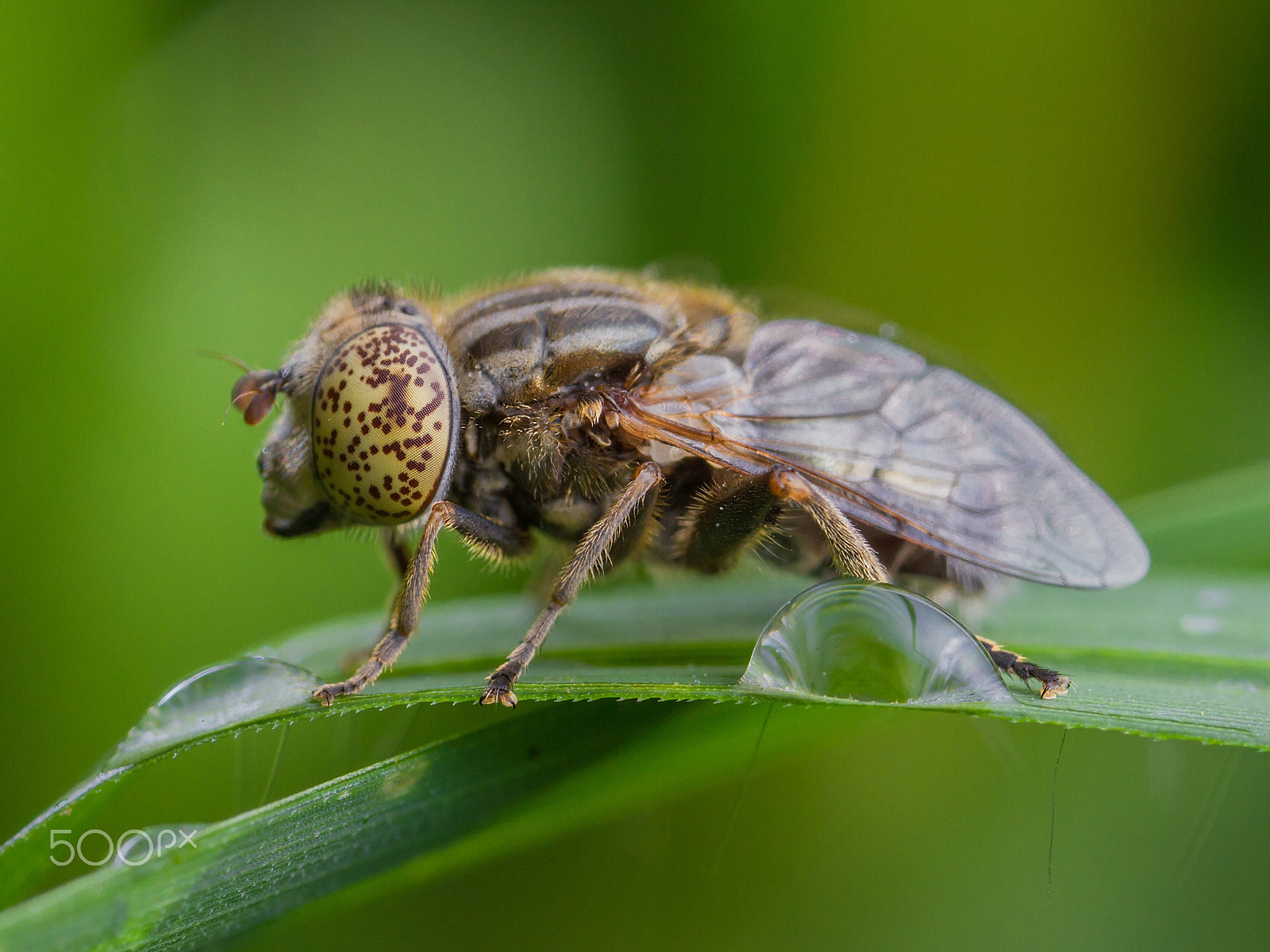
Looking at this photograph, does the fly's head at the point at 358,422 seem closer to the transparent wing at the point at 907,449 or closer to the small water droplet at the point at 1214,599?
the transparent wing at the point at 907,449

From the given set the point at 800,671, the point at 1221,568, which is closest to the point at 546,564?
the point at 800,671

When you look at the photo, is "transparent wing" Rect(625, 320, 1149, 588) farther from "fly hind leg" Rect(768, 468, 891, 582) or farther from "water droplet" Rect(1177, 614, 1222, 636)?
"water droplet" Rect(1177, 614, 1222, 636)

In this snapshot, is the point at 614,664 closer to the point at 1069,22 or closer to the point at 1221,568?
the point at 1221,568

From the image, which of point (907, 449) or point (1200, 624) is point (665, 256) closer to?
point (907, 449)

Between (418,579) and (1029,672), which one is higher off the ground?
(1029,672)

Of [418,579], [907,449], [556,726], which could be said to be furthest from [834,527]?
[418,579]

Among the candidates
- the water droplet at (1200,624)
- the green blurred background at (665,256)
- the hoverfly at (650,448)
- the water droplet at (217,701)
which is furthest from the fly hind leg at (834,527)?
the water droplet at (217,701)
